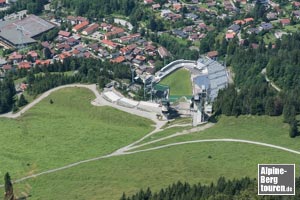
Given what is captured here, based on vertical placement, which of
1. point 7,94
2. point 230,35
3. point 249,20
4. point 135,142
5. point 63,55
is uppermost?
point 249,20

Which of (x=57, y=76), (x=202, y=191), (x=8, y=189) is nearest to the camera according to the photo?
(x=202, y=191)

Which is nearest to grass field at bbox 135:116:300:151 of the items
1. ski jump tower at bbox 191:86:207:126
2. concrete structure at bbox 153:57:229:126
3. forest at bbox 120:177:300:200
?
ski jump tower at bbox 191:86:207:126

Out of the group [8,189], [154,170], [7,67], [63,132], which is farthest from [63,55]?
[8,189]

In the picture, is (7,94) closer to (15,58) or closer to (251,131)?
(15,58)

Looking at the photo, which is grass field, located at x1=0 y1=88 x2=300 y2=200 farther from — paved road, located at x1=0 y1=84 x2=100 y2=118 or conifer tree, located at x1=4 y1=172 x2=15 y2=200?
conifer tree, located at x1=4 y1=172 x2=15 y2=200

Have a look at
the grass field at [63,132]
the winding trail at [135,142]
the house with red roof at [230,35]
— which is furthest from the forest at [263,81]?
the grass field at [63,132]

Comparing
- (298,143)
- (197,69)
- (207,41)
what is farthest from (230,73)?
(298,143)

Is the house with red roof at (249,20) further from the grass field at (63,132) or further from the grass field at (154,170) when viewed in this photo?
the grass field at (154,170)
